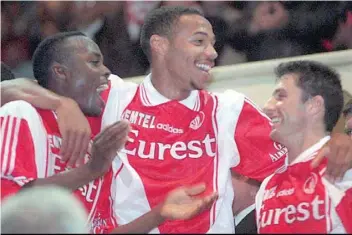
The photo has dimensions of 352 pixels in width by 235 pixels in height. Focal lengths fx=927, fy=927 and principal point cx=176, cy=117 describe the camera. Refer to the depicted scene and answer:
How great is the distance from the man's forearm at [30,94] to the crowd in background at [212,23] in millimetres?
1106

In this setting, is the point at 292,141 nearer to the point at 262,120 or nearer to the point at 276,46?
the point at 262,120

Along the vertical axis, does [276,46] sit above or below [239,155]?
above

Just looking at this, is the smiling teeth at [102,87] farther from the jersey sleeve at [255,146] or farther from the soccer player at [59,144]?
the jersey sleeve at [255,146]

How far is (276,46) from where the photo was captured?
151 inches

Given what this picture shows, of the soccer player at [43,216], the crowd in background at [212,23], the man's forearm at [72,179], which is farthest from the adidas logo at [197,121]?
the soccer player at [43,216]

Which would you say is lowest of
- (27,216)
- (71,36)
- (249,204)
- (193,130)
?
(27,216)

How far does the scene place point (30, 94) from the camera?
2791 millimetres

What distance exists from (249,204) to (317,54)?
921 mm

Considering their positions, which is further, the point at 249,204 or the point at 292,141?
the point at 249,204

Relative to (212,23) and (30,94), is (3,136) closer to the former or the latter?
(30,94)

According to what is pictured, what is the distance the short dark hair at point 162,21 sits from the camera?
3.08 meters

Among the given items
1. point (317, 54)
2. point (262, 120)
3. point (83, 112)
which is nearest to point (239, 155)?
point (262, 120)

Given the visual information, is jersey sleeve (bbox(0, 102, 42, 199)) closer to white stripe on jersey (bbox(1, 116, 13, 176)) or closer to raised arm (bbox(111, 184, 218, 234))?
white stripe on jersey (bbox(1, 116, 13, 176))

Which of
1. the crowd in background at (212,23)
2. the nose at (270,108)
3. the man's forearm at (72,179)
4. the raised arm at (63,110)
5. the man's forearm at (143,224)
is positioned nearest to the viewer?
the man's forearm at (143,224)
